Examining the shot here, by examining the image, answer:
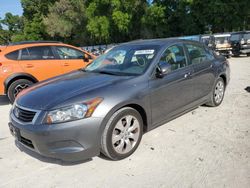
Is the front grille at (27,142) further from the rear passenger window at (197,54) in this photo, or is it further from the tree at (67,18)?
the tree at (67,18)

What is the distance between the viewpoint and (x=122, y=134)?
11.5 ft

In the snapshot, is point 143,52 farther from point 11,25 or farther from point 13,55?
point 11,25

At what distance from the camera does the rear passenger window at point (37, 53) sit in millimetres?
7059

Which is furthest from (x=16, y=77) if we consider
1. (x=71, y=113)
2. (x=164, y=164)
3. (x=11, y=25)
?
(x=11, y=25)

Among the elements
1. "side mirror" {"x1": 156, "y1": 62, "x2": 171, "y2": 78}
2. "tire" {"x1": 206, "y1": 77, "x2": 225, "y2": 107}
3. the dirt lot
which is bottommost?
the dirt lot

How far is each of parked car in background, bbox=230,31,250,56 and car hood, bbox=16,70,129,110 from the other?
48.4 feet

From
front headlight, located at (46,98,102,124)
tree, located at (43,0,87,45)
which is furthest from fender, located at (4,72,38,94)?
tree, located at (43,0,87,45)

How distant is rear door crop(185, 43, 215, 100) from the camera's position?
4754 millimetres

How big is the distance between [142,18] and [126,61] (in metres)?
34.5

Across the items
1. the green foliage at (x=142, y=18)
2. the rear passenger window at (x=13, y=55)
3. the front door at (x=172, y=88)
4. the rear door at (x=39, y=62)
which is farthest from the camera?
the green foliage at (x=142, y=18)

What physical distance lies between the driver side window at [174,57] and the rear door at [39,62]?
4013mm

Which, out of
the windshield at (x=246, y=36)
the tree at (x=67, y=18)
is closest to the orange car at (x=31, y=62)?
the windshield at (x=246, y=36)

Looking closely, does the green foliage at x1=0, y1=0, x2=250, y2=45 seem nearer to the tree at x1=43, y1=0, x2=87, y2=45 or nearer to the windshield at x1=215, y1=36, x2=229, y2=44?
the tree at x1=43, y1=0, x2=87, y2=45

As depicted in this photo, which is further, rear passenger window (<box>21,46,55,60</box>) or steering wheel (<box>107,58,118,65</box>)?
rear passenger window (<box>21,46,55,60</box>)
